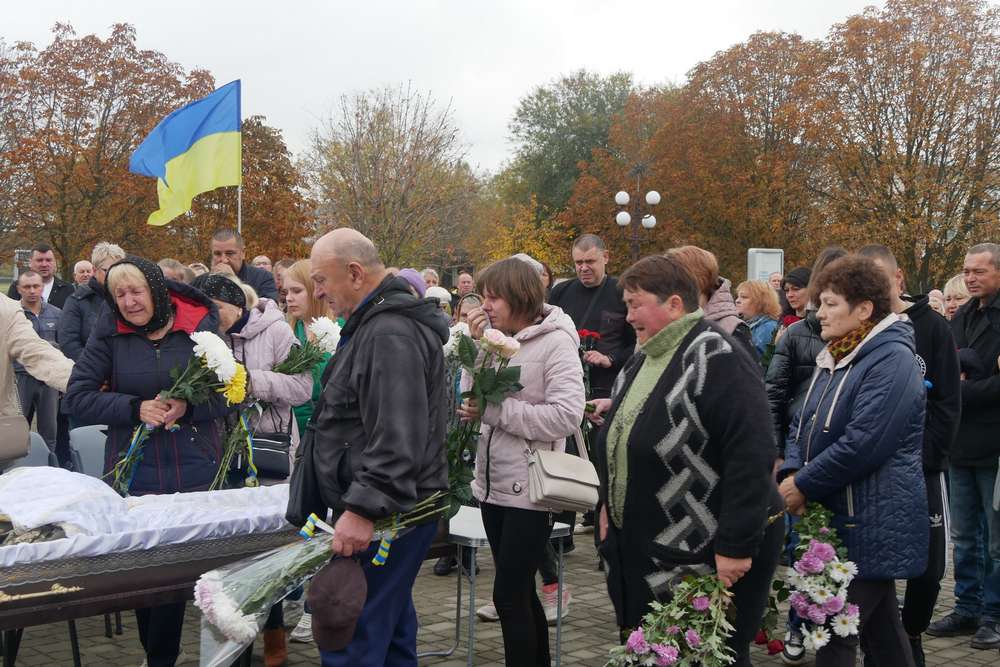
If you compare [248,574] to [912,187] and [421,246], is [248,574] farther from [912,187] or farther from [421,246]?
[912,187]

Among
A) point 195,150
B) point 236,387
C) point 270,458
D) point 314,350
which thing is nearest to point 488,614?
point 270,458

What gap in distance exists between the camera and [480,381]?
13.9ft

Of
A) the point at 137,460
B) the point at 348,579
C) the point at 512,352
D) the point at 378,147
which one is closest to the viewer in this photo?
the point at 348,579

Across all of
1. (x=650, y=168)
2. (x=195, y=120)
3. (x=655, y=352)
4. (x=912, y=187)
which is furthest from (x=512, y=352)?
(x=650, y=168)

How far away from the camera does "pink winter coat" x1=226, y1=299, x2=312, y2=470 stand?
5.35 m

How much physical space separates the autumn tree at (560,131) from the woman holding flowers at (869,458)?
152 feet

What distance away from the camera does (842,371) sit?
4043mm

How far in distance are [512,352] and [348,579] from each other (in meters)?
1.33

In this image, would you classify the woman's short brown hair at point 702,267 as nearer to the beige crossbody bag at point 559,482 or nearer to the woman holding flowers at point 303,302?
the beige crossbody bag at point 559,482

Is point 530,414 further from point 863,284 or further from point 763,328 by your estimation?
point 763,328

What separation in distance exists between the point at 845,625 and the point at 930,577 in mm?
1084

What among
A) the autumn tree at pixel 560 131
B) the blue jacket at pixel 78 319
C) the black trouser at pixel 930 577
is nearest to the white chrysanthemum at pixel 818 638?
the black trouser at pixel 930 577

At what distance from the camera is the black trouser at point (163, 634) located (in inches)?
170

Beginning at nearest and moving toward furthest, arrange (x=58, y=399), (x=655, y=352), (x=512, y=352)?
(x=655, y=352) → (x=512, y=352) → (x=58, y=399)
